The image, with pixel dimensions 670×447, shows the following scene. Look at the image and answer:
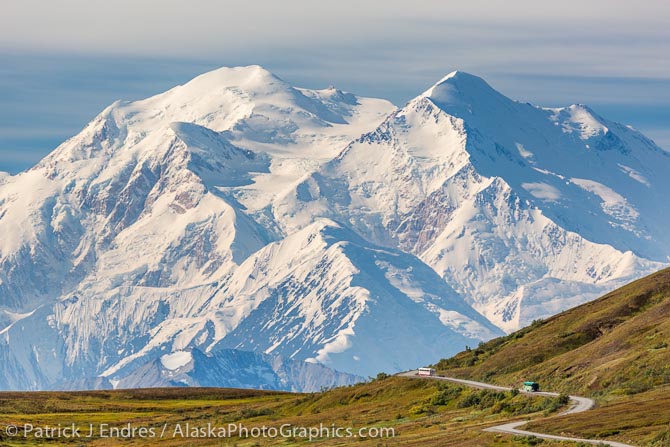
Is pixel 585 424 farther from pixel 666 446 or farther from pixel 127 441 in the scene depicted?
pixel 127 441

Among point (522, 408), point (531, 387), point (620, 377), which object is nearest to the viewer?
point (522, 408)

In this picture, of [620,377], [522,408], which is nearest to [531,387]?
[620,377]

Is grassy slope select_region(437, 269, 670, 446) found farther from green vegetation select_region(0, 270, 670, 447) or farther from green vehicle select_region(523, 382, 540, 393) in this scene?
green vehicle select_region(523, 382, 540, 393)

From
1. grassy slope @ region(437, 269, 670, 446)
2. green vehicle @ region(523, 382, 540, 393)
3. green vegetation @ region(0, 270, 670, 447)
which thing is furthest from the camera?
green vehicle @ region(523, 382, 540, 393)

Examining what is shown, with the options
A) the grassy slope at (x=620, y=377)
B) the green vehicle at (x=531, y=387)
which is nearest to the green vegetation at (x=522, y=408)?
the grassy slope at (x=620, y=377)

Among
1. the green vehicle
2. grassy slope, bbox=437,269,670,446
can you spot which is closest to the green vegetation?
grassy slope, bbox=437,269,670,446

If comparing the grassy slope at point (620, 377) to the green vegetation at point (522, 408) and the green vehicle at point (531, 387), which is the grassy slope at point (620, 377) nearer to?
the green vegetation at point (522, 408)

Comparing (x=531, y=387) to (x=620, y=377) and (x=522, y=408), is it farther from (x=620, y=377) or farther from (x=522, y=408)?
(x=522, y=408)

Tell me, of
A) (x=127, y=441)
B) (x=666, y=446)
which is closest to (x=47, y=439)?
(x=127, y=441)

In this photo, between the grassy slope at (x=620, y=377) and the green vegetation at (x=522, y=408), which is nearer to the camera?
the grassy slope at (x=620, y=377)

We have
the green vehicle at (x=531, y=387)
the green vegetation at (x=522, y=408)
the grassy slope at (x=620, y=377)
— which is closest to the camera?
the grassy slope at (x=620, y=377)

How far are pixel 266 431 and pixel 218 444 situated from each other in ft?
28.8

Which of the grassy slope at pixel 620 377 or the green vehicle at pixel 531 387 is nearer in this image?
the grassy slope at pixel 620 377

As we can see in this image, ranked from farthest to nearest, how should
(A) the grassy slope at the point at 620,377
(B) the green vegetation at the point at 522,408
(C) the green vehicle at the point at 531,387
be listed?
(C) the green vehicle at the point at 531,387, (B) the green vegetation at the point at 522,408, (A) the grassy slope at the point at 620,377
